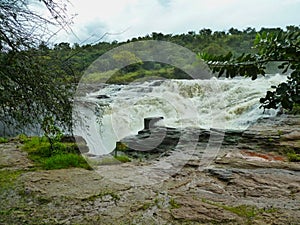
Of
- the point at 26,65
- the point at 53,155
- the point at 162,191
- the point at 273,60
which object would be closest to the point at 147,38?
the point at 53,155

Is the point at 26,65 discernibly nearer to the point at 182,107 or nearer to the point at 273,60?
the point at 273,60

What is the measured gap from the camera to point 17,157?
4395 millimetres

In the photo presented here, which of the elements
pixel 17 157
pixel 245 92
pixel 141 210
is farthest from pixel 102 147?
pixel 245 92

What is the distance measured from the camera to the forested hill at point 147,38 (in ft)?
7.20

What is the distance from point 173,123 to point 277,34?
653 cm

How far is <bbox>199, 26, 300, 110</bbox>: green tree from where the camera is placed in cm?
108

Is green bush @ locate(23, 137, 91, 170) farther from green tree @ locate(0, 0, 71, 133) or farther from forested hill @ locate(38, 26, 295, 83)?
green tree @ locate(0, 0, 71, 133)

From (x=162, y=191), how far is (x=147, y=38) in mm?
17981

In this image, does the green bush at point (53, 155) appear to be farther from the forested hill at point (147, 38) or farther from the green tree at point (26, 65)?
the green tree at point (26, 65)

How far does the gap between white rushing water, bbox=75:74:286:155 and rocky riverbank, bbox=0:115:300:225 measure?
2091mm

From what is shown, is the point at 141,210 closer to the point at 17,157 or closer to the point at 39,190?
the point at 39,190

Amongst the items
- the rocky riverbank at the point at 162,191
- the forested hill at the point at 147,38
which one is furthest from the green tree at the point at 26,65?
the rocky riverbank at the point at 162,191

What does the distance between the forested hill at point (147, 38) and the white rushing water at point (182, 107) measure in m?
1.32

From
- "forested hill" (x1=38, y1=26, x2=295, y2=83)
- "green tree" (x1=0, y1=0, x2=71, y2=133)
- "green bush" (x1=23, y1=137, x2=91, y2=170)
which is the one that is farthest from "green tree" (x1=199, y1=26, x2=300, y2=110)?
"green bush" (x1=23, y1=137, x2=91, y2=170)
